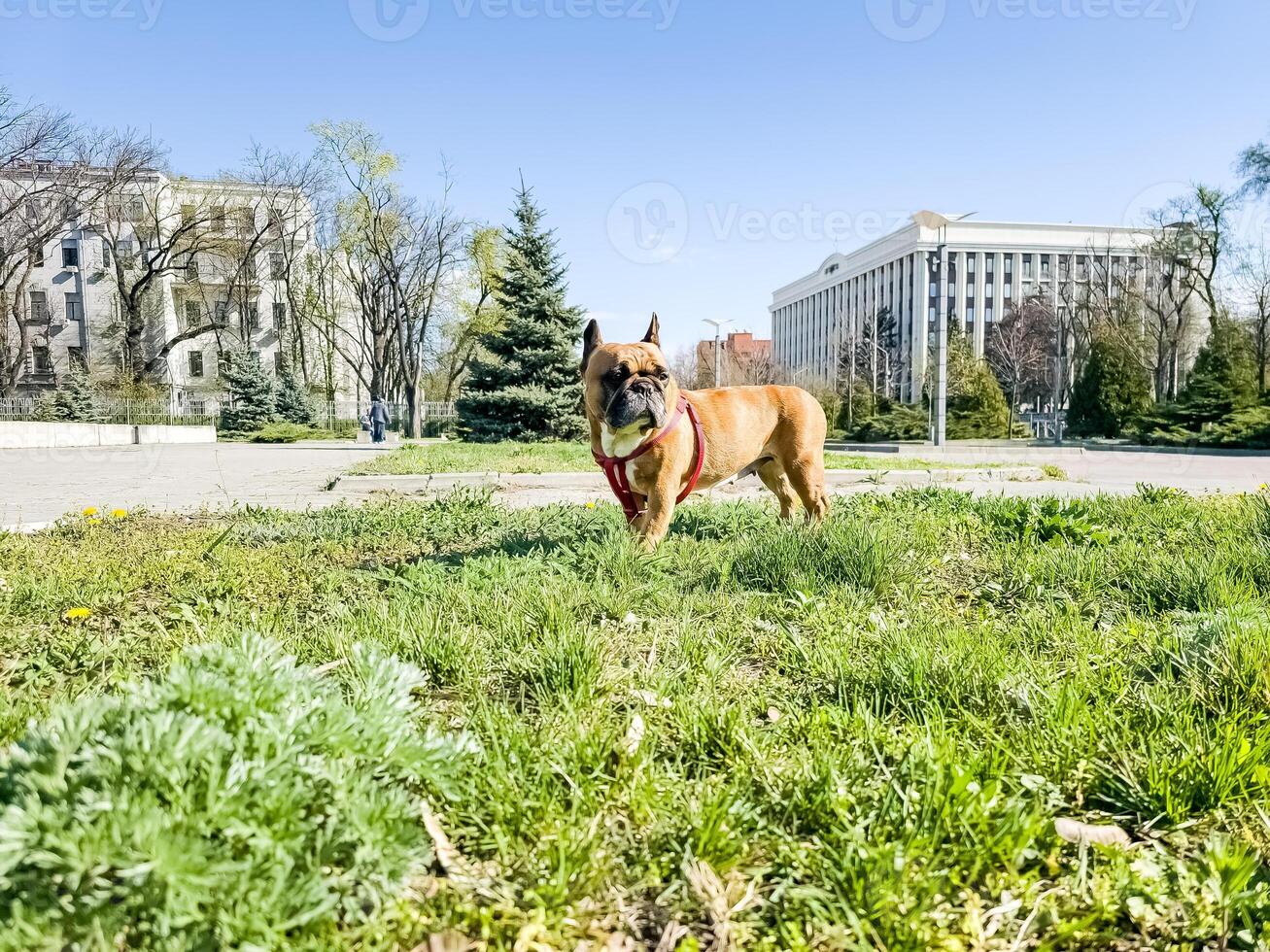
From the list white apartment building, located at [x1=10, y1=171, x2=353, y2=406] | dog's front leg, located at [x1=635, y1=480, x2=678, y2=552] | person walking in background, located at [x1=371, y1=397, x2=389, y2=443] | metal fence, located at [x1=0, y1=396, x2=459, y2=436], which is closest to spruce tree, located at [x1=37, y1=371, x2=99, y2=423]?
metal fence, located at [x1=0, y1=396, x2=459, y2=436]

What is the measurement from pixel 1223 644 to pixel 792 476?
2.99 metres

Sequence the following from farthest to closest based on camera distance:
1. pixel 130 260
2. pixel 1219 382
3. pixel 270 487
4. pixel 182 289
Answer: pixel 182 289
pixel 130 260
pixel 1219 382
pixel 270 487

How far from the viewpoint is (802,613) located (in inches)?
128

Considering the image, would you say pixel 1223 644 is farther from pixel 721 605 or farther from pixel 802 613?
pixel 721 605

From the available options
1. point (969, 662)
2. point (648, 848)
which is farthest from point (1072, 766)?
point (648, 848)

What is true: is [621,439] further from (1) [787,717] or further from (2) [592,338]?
(1) [787,717]

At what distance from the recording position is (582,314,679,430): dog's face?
4.03m

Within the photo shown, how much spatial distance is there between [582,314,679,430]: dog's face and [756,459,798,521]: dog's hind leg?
133 centimetres

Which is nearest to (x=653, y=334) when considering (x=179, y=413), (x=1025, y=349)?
(x=179, y=413)

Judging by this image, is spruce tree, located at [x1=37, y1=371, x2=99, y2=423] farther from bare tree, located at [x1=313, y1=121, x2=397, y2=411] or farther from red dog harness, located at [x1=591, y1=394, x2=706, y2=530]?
red dog harness, located at [x1=591, y1=394, x2=706, y2=530]

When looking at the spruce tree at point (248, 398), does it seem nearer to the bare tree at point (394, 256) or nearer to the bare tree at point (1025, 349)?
the bare tree at point (394, 256)

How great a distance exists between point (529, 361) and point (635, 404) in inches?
864

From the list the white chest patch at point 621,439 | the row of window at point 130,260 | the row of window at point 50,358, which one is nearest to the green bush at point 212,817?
the white chest patch at point 621,439

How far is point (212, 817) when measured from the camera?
1.25 meters
